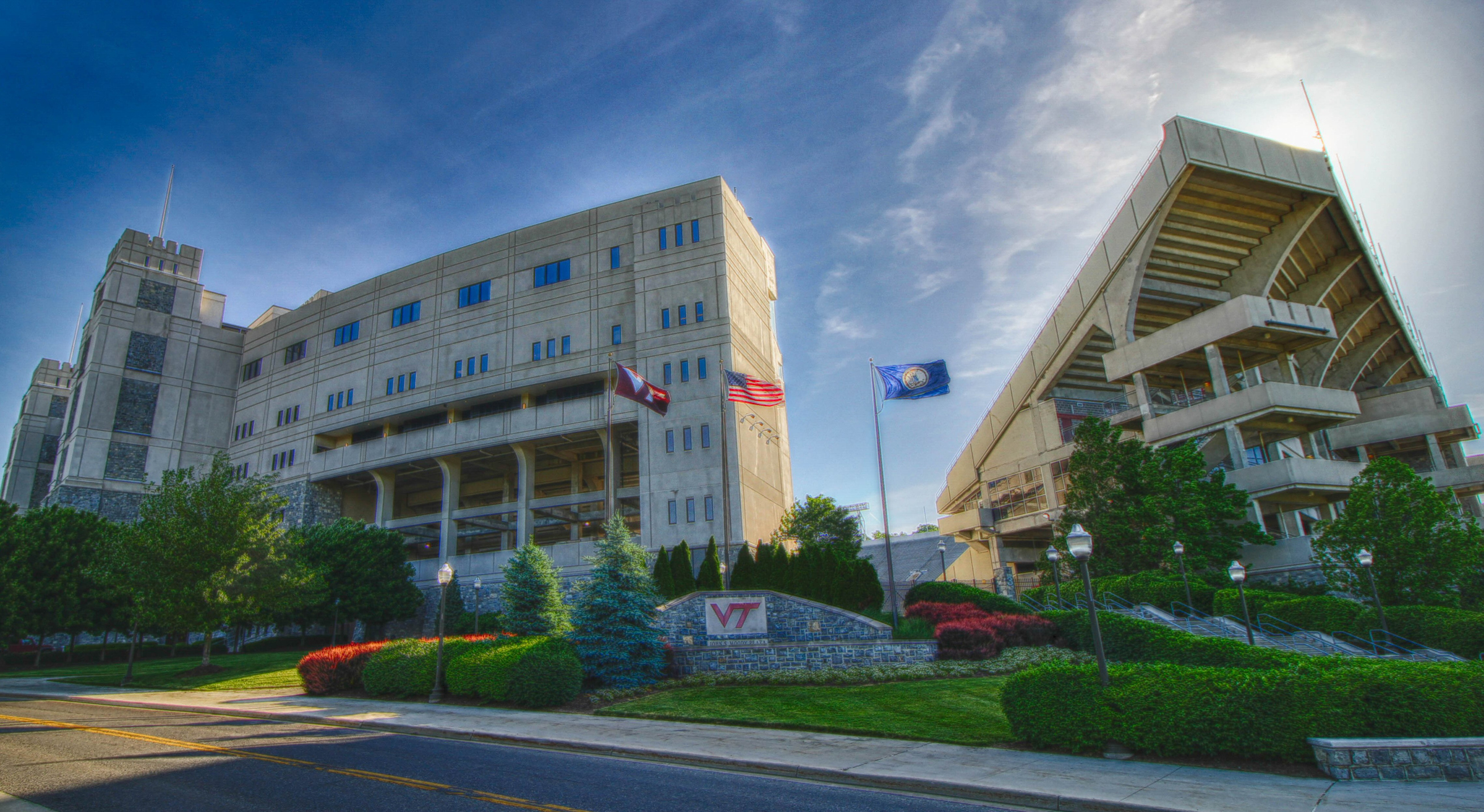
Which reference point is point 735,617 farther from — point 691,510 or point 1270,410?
point 1270,410

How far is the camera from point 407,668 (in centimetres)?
2150

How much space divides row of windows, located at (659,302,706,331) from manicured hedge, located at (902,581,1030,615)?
767 inches

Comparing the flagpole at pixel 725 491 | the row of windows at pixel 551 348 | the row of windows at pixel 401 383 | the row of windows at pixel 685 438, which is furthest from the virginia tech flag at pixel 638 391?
the row of windows at pixel 401 383

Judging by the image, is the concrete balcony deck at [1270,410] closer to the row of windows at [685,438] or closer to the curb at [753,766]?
the row of windows at [685,438]

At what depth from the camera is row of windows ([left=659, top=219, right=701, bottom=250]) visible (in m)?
44.8

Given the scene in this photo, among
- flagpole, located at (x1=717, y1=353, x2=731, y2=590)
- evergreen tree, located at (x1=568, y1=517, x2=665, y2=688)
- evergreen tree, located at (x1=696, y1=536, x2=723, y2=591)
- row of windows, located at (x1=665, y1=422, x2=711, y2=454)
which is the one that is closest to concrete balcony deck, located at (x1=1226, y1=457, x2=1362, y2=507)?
flagpole, located at (x1=717, y1=353, x2=731, y2=590)

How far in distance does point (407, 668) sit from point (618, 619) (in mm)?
6352

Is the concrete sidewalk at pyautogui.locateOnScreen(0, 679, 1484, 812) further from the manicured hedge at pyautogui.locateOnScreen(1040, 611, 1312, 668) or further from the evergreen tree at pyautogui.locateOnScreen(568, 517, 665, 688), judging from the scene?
the manicured hedge at pyautogui.locateOnScreen(1040, 611, 1312, 668)

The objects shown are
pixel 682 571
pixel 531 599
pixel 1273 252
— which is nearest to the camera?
pixel 531 599

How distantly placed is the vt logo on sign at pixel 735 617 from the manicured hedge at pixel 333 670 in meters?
10.7

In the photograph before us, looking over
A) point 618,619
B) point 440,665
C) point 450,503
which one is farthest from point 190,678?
point 450,503

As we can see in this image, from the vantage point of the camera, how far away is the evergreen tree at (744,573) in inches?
1268

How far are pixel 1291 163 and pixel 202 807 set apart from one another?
5279cm

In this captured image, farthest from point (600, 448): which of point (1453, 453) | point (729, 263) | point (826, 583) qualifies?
point (1453, 453)
